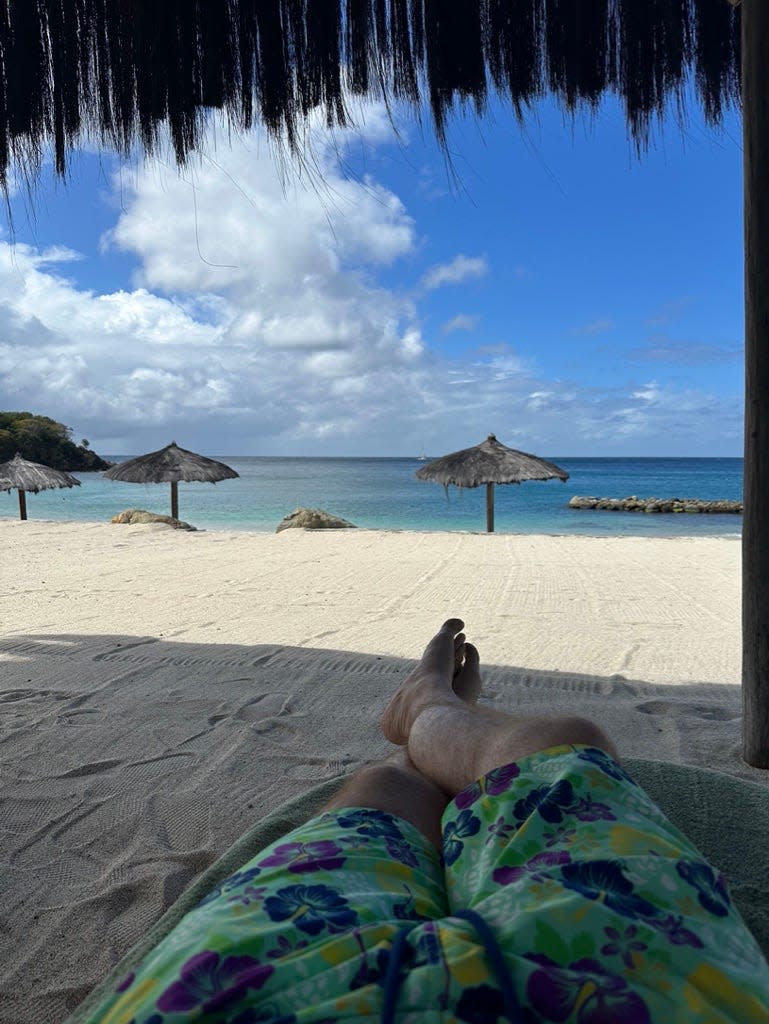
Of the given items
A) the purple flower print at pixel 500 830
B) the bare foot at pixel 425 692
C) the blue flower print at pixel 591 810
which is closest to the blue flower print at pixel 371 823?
the purple flower print at pixel 500 830

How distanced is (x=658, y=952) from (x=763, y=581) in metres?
1.35

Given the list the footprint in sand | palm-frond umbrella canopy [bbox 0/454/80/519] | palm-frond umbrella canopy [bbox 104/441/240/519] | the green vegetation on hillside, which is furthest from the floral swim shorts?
the green vegetation on hillside

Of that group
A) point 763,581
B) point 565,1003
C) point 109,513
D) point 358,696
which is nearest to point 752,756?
point 763,581

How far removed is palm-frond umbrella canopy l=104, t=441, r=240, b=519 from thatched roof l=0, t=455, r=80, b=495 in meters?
1.52

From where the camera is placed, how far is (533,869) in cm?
77

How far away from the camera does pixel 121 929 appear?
4.17 ft

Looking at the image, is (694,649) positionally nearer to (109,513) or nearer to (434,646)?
(434,646)

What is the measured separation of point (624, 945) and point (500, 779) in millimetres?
319

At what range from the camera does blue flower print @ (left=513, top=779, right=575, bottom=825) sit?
851 millimetres

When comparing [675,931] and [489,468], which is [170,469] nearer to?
[489,468]

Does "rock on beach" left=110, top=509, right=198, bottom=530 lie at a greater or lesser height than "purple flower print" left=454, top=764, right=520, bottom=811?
lesser

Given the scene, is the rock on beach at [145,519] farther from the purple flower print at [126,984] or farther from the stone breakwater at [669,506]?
the stone breakwater at [669,506]

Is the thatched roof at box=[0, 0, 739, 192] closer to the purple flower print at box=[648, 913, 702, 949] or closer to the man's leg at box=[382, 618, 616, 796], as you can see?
the man's leg at box=[382, 618, 616, 796]

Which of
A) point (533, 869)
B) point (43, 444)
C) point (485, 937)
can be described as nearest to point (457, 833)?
point (533, 869)
